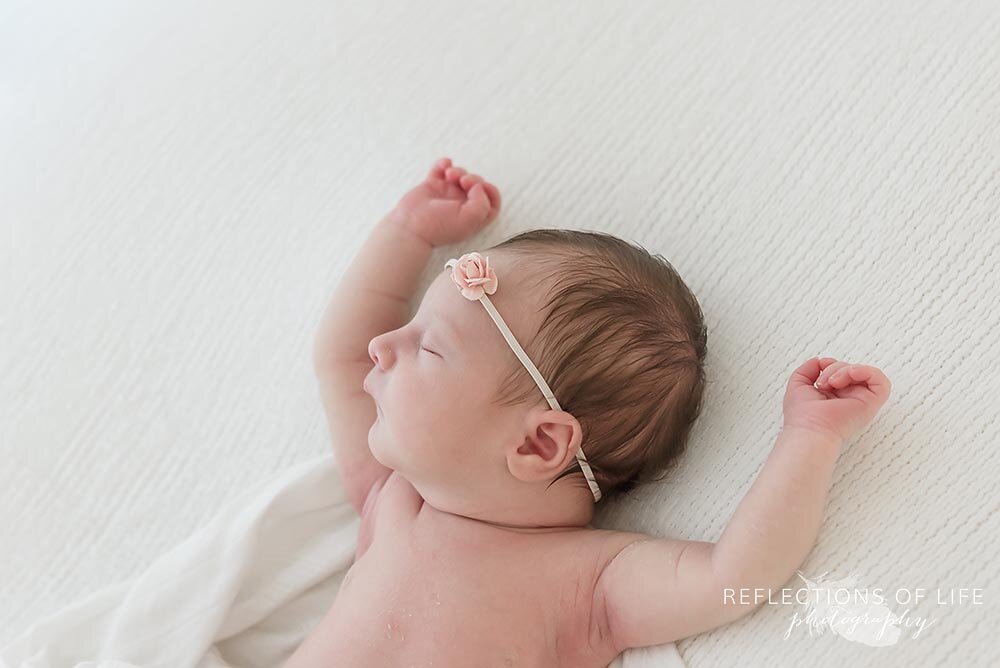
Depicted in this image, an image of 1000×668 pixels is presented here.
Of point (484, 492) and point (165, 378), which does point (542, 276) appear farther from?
point (165, 378)

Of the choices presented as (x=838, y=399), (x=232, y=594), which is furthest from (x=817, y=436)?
(x=232, y=594)

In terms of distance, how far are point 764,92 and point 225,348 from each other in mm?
998

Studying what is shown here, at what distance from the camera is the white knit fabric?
135 cm

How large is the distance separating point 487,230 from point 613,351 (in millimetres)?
436

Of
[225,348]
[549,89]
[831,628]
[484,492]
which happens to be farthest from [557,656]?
[549,89]

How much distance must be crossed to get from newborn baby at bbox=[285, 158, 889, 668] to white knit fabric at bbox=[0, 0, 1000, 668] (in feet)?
0.30

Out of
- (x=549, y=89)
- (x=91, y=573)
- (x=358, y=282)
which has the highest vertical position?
(x=549, y=89)

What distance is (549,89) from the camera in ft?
5.40

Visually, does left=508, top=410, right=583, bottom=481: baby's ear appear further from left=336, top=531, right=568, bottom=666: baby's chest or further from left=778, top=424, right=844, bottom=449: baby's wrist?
left=778, top=424, right=844, bottom=449: baby's wrist

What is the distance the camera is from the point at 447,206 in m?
1.54

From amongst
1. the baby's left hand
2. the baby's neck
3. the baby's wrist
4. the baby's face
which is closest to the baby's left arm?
the baby's wrist

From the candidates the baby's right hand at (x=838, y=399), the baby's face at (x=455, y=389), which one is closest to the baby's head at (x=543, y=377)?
the baby's face at (x=455, y=389)

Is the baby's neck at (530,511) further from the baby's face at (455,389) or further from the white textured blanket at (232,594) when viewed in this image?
the white textured blanket at (232,594)

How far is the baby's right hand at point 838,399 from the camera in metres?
1.21
